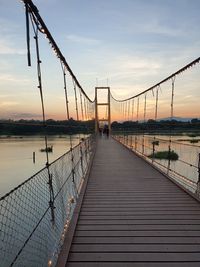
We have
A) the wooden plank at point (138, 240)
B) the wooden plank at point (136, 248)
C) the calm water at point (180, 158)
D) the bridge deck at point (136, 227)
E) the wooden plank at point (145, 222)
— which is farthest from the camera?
the calm water at point (180, 158)

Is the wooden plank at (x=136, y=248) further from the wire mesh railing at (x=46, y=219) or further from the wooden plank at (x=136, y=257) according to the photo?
the wire mesh railing at (x=46, y=219)

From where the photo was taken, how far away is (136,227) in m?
3.26

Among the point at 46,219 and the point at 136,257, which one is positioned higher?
the point at 136,257

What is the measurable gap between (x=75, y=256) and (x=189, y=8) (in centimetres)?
988

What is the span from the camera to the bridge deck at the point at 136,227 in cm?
258

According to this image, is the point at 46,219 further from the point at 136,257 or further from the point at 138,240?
the point at 136,257

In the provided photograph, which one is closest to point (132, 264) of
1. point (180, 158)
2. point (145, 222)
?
point (145, 222)

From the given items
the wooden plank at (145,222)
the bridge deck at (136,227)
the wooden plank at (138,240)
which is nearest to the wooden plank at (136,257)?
the bridge deck at (136,227)

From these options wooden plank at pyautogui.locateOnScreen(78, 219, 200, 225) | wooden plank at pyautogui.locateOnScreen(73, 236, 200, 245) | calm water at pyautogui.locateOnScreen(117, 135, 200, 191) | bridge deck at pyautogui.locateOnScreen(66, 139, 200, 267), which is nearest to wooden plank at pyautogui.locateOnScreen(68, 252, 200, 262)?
bridge deck at pyautogui.locateOnScreen(66, 139, 200, 267)

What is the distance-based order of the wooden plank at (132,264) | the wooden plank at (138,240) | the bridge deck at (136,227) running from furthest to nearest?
the wooden plank at (138,240)
the bridge deck at (136,227)
the wooden plank at (132,264)

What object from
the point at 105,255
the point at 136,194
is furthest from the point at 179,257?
the point at 136,194

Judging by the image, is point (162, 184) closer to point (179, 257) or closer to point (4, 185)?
point (179, 257)

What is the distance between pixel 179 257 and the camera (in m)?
2.57

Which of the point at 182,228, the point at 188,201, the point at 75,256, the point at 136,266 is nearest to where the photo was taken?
the point at 136,266
